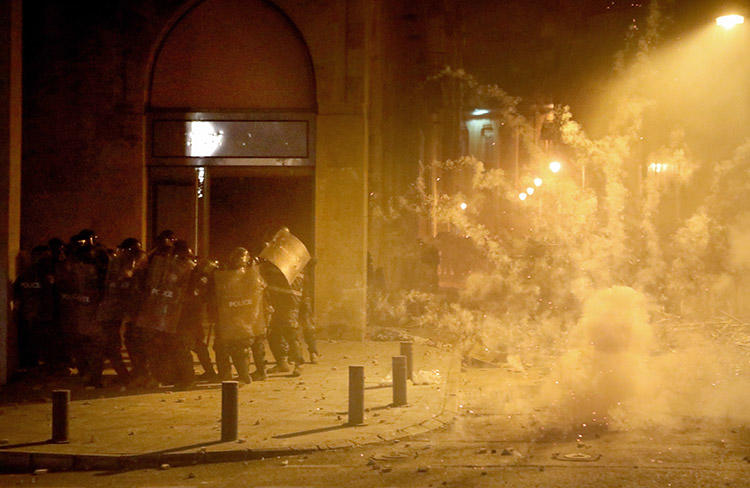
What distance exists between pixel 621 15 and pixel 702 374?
15.3 metres

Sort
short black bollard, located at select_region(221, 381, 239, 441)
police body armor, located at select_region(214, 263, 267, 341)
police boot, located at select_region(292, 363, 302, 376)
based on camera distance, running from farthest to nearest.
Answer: police boot, located at select_region(292, 363, 302, 376) < police body armor, located at select_region(214, 263, 267, 341) < short black bollard, located at select_region(221, 381, 239, 441)

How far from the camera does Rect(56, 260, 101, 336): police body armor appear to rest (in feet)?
37.6

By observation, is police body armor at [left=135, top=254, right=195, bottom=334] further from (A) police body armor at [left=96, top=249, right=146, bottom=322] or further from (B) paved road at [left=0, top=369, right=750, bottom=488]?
(B) paved road at [left=0, top=369, right=750, bottom=488]

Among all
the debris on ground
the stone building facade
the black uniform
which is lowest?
the debris on ground

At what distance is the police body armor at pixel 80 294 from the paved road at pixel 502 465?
4001 millimetres

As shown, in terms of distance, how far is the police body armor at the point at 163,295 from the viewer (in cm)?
1118

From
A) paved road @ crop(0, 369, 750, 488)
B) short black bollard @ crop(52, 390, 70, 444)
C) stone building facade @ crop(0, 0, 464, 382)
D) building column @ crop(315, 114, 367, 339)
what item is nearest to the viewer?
paved road @ crop(0, 369, 750, 488)

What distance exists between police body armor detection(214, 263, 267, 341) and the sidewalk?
2.33 ft

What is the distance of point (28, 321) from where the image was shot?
40.6 feet

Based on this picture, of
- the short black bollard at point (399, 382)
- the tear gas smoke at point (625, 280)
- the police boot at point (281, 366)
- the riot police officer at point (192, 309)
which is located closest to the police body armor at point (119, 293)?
the riot police officer at point (192, 309)

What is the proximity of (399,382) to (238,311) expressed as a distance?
7.96 ft

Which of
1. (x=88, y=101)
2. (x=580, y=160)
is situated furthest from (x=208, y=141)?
(x=580, y=160)

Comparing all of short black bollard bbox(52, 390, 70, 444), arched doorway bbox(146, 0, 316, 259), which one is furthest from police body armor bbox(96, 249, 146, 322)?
arched doorway bbox(146, 0, 316, 259)

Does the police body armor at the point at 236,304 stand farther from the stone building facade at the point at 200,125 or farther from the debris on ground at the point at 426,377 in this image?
the stone building facade at the point at 200,125
